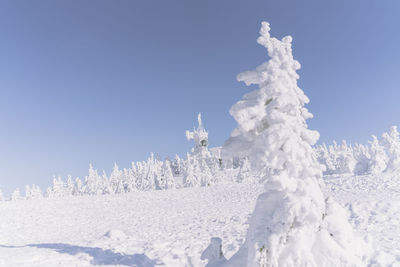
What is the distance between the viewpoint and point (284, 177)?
20.6 ft

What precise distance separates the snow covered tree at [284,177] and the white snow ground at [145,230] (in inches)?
129

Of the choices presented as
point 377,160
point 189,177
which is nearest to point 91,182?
point 189,177

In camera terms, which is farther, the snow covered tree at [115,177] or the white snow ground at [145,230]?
the snow covered tree at [115,177]

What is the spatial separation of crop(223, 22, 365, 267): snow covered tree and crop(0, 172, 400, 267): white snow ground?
327 cm

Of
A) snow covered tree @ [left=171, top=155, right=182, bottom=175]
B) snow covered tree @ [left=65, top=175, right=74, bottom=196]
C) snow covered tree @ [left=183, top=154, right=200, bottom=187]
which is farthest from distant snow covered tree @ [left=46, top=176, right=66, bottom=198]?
snow covered tree @ [left=183, top=154, right=200, bottom=187]

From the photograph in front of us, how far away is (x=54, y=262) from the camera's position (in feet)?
30.7

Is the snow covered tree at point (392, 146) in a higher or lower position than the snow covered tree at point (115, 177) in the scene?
lower

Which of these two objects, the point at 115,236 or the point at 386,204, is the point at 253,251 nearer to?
the point at 115,236

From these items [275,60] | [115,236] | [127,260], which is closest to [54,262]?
[127,260]

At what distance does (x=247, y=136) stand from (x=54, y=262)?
8771 millimetres

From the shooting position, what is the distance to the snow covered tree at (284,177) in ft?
19.4

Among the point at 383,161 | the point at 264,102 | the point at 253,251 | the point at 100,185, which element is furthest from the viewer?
the point at 100,185

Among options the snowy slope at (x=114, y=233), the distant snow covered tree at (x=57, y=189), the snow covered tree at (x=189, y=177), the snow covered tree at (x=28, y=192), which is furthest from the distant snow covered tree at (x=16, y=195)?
the snowy slope at (x=114, y=233)

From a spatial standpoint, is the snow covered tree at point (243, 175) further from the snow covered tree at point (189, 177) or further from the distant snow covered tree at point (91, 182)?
the distant snow covered tree at point (91, 182)
